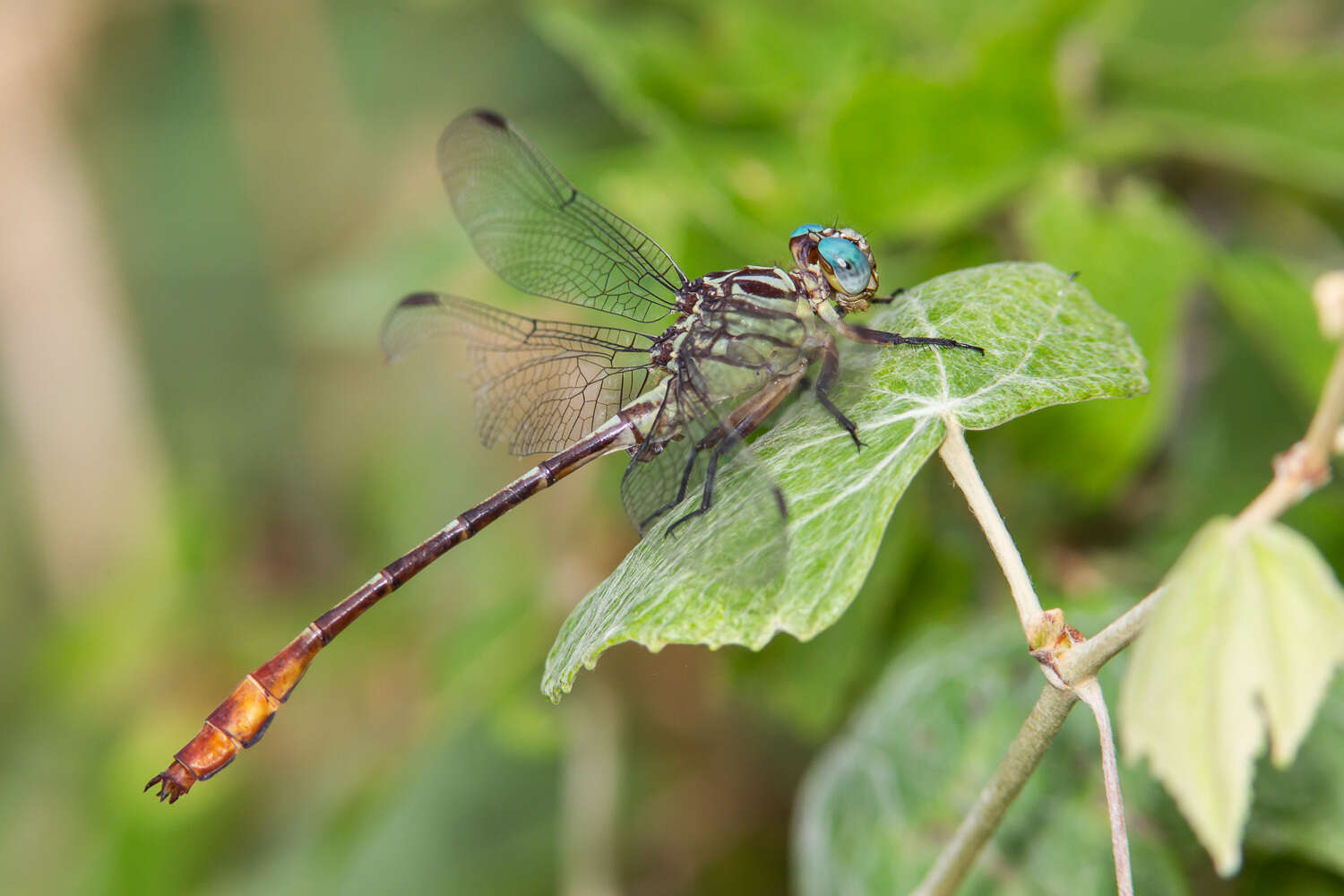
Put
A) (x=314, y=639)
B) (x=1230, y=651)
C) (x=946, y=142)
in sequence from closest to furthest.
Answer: (x=1230, y=651), (x=314, y=639), (x=946, y=142)

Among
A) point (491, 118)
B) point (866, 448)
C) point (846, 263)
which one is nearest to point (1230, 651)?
point (866, 448)

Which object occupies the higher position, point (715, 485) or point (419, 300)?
point (419, 300)

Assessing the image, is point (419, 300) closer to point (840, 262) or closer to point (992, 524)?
point (840, 262)

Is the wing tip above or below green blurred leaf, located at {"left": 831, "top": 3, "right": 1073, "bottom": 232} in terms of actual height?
above

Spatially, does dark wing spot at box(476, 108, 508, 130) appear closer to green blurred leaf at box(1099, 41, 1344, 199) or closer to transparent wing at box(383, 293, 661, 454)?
transparent wing at box(383, 293, 661, 454)

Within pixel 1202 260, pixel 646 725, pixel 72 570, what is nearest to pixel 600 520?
Result: pixel 646 725

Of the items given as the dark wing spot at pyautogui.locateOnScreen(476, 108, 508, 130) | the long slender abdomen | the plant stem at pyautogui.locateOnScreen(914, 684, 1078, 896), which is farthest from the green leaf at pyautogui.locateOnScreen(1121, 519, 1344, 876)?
the dark wing spot at pyautogui.locateOnScreen(476, 108, 508, 130)
